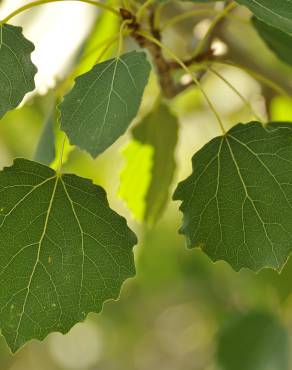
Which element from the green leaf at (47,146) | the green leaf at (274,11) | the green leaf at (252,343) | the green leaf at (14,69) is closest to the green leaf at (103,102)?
the green leaf at (14,69)

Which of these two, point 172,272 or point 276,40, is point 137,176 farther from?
point 172,272

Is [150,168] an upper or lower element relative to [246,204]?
upper

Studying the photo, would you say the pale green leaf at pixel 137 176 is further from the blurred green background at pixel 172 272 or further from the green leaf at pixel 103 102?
the green leaf at pixel 103 102

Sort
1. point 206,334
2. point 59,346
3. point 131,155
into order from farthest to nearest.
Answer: point 59,346, point 206,334, point 131,155

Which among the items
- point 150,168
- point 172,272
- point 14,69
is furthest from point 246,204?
point 172,272

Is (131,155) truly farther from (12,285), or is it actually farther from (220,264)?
(220,264)

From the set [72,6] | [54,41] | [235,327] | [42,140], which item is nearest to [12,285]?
[42,140]
